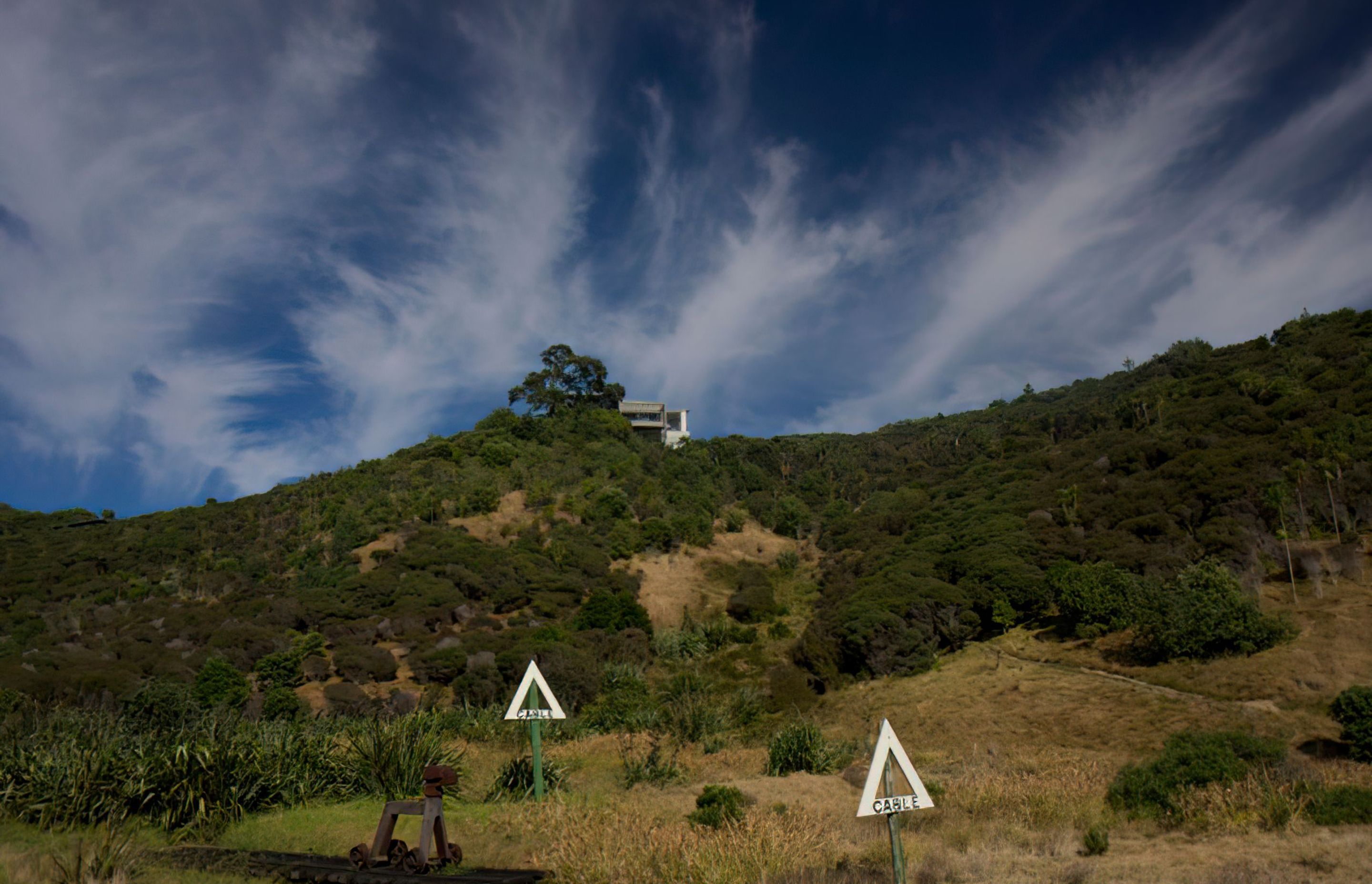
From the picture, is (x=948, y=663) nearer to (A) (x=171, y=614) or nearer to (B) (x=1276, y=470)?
(B) (x=1276, y=470)

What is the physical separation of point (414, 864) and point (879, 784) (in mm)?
4217

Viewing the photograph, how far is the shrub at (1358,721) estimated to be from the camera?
10883mm

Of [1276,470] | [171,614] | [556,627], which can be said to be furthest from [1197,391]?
[171,614]

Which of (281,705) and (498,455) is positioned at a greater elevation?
(498,455)

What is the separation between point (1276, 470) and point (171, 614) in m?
44.5

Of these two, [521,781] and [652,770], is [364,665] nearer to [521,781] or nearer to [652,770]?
[652,770]

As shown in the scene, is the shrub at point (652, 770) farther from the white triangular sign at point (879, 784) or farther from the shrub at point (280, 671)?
the shrub at point (280, 671)

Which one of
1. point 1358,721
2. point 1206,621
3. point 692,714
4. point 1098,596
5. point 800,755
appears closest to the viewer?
point 1358,721

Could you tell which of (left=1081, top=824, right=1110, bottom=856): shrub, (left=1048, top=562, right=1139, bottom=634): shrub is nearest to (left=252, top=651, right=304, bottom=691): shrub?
(left=1081, top=824, right=1110, bottom=856): shrub

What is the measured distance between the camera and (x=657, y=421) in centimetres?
6962

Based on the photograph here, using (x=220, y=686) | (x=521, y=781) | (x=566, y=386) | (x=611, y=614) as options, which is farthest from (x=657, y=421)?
(x=521, y=781)

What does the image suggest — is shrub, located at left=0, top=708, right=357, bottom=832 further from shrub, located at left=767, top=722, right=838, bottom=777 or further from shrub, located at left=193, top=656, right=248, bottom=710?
shrub, located at left=193, top=656, right=248, bottom=710

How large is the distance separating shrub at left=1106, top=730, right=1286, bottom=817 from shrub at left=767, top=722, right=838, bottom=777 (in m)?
4.94

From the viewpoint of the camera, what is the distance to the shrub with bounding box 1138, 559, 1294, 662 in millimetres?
16641
